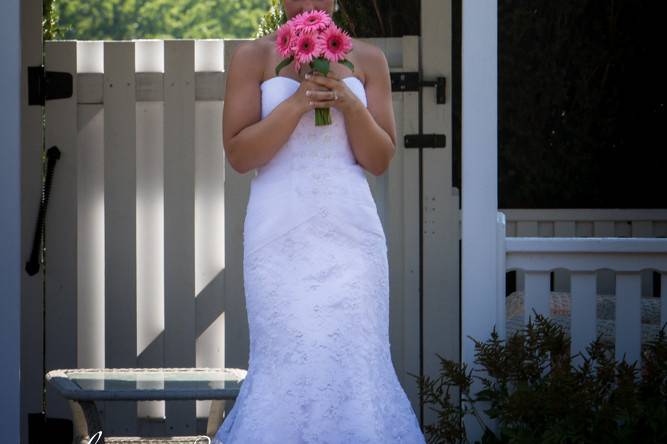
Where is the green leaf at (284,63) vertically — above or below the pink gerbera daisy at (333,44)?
below

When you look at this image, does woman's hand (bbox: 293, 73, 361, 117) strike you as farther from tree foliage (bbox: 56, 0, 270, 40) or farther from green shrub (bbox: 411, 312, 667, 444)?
tree foliage (bbox: 56, 0, 270, 40)

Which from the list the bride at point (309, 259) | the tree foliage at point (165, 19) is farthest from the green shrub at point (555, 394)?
the tree foliage at point (165, 19)

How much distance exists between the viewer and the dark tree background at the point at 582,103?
7168 mm

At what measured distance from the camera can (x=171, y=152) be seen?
5461 mm

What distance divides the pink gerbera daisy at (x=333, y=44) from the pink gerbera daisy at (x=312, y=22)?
0.8 inches

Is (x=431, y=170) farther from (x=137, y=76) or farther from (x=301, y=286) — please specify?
(x=301, y=286)

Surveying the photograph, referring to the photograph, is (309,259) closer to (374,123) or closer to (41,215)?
(374,123)

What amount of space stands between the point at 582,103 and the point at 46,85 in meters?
3.30

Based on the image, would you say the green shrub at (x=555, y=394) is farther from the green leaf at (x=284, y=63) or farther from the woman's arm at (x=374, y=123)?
the green leaf at (x=284, y=63)

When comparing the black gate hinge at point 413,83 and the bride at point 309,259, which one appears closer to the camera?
the bride at point 309,259

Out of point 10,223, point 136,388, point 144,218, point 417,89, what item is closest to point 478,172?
point 417,89

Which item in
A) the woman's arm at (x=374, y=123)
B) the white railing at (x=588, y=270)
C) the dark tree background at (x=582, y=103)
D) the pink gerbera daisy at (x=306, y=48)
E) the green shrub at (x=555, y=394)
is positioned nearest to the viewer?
the pink gerbera daisy at (x=306, y=48)

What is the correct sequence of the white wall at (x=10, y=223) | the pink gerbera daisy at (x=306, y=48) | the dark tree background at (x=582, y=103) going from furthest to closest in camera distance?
the dark tree background at (x=582, y=103)
the white wall at (x=10, y=223)
the pink gerbera daisy at (x=306, y=48)

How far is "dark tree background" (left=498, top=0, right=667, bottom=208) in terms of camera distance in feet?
23.5
